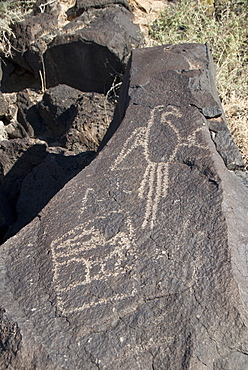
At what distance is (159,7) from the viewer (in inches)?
176

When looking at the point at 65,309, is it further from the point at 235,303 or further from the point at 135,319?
the point at 235,303

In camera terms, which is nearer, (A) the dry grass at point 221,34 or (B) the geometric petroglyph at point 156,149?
(B) the geometric petroglyph at point 156,149

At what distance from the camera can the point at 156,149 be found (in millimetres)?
2096

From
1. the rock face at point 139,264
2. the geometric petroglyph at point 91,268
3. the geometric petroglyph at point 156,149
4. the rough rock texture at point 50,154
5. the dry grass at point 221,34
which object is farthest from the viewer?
the dry grass at point 221,34

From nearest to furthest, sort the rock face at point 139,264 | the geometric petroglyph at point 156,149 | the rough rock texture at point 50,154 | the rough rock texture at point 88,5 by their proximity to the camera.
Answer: the rock face at point 139,264, the geometric petroglyph at point 156,149, the rough rock texture at point 50,154, the rough rock texture at point 88,5

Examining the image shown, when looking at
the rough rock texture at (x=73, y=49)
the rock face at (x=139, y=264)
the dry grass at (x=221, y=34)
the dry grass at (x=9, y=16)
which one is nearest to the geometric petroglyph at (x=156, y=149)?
the rock face at (x=139, y=264)

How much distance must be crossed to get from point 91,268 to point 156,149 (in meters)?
0.72

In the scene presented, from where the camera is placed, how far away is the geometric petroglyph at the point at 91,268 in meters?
1.54

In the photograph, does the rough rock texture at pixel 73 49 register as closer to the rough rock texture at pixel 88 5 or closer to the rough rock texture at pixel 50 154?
the rough rock texture at pixel 88 5

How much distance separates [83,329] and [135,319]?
0.58 ft

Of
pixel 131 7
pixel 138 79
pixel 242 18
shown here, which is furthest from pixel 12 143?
pixel 242 18

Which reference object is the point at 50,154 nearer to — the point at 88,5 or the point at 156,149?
the point at 156,149

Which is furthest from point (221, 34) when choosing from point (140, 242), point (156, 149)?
point (140, 242)

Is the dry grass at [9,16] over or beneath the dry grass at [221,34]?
over
